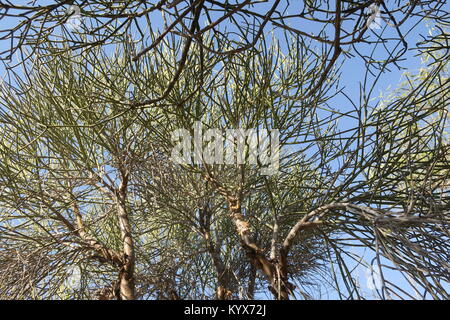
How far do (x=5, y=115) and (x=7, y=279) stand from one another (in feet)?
1.81

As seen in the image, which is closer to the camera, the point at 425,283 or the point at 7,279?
the point at 425,283

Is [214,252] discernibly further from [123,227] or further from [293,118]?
[293,118]

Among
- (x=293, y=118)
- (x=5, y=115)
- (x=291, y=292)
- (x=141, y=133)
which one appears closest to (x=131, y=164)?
(x=141, y=133)

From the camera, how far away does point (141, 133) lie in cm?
170

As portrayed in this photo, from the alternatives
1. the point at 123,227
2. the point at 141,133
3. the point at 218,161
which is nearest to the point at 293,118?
the point at 218,161

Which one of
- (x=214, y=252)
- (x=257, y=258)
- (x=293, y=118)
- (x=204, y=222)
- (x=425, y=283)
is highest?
(x=293, y=118)

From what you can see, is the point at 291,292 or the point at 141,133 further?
the point at 141,133

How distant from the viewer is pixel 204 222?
1966mm

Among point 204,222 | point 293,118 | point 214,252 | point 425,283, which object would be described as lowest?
point 425,283

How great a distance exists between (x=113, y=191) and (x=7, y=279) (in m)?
0.46

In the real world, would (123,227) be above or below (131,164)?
below
